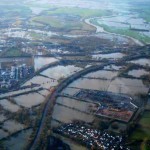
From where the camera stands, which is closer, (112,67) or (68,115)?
(68,115)

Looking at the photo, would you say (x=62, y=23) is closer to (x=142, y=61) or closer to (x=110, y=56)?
(x=110, y=56)

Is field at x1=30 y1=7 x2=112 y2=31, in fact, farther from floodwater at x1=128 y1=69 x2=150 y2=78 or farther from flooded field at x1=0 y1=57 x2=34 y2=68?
floodwater at x1=128 y1=69 x2=150 y2=78

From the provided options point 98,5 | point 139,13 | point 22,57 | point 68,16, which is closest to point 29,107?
point 22,57

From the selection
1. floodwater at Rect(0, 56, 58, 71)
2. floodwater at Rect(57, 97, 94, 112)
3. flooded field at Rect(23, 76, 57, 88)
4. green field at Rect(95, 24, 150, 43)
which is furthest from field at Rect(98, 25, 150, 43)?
floodwater at Rect(57, 97, 94, 112)

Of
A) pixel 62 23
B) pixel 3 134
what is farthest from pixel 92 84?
pixel 62 23

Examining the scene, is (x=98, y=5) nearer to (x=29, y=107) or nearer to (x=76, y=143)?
(x=29, y=107)
